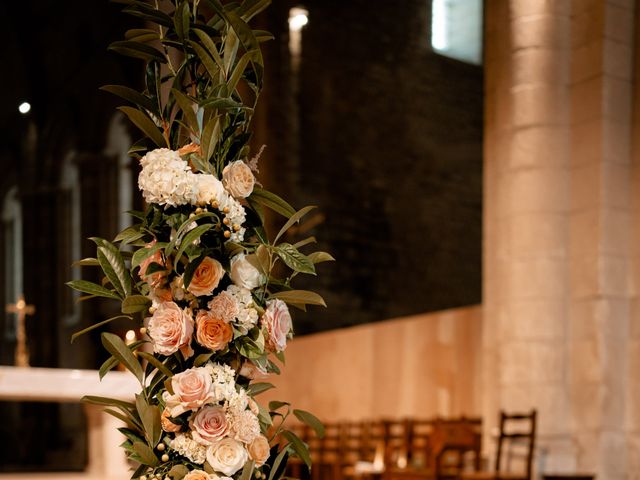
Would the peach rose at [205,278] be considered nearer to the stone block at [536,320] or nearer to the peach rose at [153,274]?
the peach rose at [153,274]

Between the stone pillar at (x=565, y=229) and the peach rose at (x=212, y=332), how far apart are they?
5979 millimetres

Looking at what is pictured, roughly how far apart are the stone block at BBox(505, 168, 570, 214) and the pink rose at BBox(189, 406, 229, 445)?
6.15 metres

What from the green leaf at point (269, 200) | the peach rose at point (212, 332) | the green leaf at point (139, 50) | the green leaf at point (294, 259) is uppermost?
the green leaf at point (139, 50)

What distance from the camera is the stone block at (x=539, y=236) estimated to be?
750cm

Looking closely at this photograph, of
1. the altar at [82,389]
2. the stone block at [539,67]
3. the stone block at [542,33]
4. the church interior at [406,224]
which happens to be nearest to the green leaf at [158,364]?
the altar at [82,389]

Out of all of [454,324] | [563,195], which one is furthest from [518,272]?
[454,324]

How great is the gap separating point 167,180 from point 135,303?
0.24 meters

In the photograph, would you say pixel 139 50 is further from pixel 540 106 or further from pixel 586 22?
pixel 586 22

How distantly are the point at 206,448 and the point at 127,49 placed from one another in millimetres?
786

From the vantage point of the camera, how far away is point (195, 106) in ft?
6.11

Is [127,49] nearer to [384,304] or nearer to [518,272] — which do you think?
[518,272]

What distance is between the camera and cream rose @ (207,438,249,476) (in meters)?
1.67

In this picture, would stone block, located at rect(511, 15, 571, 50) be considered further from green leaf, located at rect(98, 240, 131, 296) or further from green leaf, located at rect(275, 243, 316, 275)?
green leaf, located at rect(98, 240, 131, 296)

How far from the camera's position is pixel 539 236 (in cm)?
751
